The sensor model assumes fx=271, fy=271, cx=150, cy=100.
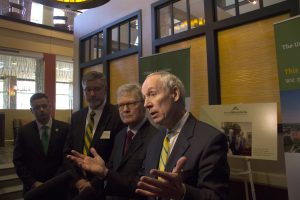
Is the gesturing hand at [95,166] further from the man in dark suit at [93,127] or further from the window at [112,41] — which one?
the window at [112,41]

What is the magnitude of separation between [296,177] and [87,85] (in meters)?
1.81

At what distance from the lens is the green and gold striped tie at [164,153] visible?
1414 mm

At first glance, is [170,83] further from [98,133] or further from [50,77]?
[50,77]

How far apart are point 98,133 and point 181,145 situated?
114 centimetres

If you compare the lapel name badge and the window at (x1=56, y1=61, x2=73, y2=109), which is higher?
the window at (x1=56, y1=61, x2=73, y2=109)

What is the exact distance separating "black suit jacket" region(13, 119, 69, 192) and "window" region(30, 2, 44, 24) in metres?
8.30

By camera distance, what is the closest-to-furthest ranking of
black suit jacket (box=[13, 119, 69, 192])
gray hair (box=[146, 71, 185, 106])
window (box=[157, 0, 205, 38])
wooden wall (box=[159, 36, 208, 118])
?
1. gray hair (box=[146, 71, 185, 106])
2. black suit jacket (box=[13, 119, 69, 192])
3. wooden wall (box=[159, 36, 208, 118])
4. window (box=[157, 0, 205, 38])

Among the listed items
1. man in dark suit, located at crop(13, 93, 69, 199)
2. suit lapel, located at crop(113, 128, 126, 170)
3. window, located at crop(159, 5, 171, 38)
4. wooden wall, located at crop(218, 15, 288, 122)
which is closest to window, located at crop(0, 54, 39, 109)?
window, located at crop(159, 5, 171, 38)

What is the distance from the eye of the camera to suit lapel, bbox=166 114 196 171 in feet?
4.36

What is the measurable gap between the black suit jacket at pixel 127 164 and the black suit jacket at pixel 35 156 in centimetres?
90

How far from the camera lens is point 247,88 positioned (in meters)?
2.88

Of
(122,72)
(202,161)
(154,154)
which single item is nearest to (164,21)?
(122,72)

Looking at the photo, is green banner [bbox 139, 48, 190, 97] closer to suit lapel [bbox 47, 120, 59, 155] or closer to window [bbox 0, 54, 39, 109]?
suit lapel [bbox 47, 120, 59, 155]

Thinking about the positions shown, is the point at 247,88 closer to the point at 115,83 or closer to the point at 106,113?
the point at 106,113
